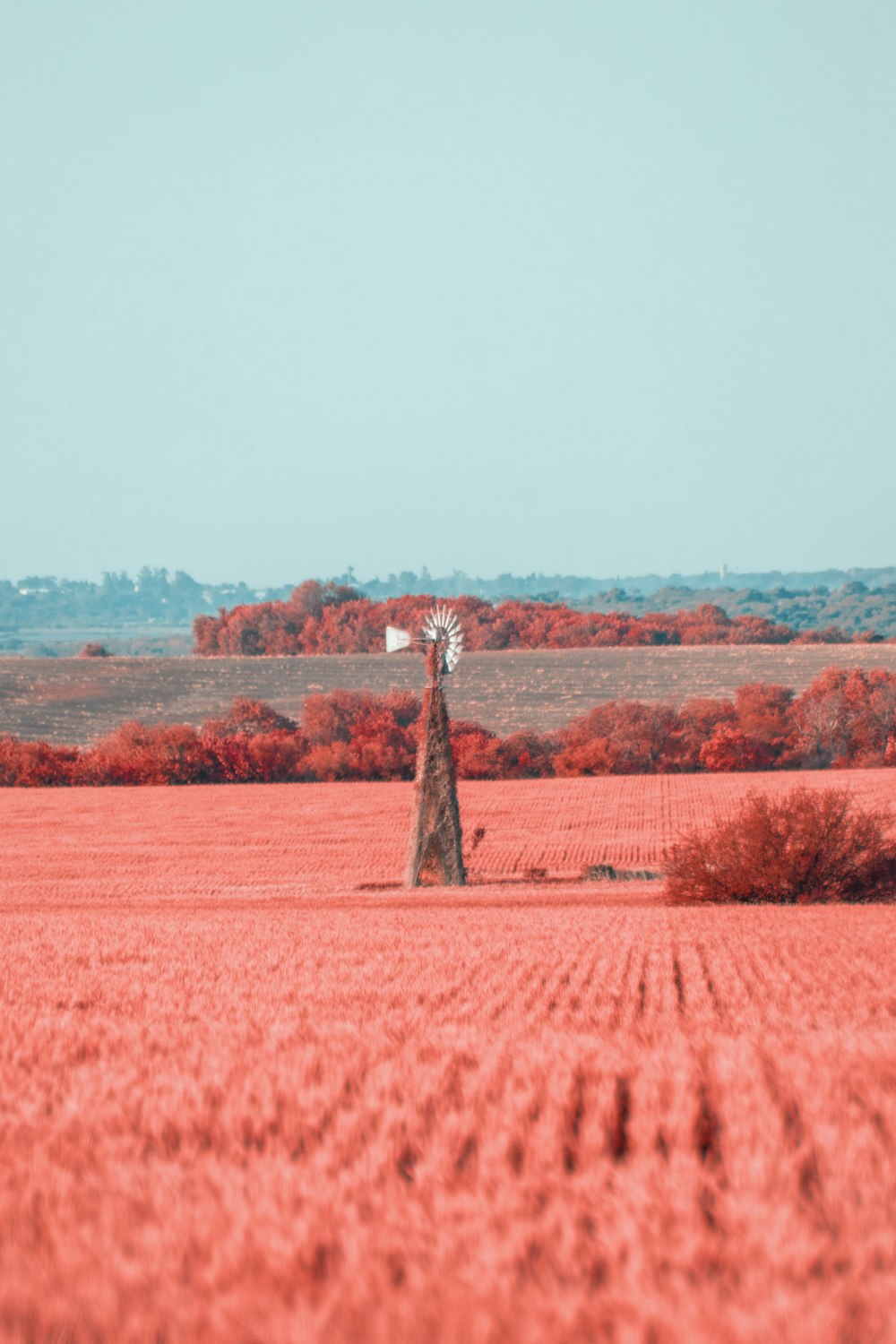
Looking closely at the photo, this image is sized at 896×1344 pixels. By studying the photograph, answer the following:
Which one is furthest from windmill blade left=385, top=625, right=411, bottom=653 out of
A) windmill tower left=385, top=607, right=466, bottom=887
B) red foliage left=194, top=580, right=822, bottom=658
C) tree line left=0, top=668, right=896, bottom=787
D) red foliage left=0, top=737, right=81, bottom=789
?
red foliage left=194, top=580, right=822, bottom=658

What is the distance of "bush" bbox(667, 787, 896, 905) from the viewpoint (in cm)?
1952

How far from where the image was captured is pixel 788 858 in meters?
19.5

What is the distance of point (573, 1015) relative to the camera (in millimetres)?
6730

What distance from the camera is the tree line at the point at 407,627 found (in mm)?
102438

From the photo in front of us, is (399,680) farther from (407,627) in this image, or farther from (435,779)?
(435,779)

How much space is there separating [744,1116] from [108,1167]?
1790 mm

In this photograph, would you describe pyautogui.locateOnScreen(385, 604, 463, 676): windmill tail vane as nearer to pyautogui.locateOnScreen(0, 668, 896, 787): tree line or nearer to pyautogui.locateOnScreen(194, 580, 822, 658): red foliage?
pyautogui.locateOnScreen(0, 668, 896, 787): tree line

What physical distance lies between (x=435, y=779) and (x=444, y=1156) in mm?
19854

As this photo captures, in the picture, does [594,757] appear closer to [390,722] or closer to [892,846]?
[390,722]

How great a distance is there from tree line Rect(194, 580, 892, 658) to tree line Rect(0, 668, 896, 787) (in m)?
37.8

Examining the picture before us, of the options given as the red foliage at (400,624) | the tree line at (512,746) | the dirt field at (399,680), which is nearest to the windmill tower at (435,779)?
the tree line at (512,746)

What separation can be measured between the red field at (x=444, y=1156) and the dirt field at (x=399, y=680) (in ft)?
189

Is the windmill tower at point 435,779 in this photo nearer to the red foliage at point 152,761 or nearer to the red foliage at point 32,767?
the red foliage at point 152,761

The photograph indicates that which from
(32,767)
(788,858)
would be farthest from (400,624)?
(788,858)
